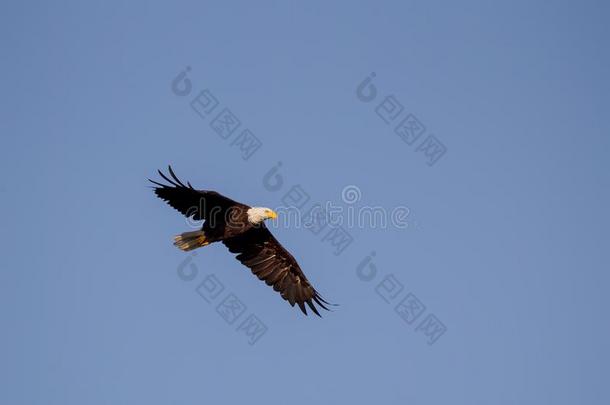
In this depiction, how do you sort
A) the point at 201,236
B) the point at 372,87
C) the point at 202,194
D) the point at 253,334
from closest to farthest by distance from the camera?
the point at 202,194 → the point at 201,236 → the point at 253,334 → the point at 372,87

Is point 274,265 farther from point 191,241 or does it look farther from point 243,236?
point 191,241

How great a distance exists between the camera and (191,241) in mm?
14820

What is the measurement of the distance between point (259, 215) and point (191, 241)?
1.39 m

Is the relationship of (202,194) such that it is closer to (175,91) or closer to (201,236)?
(201,236)

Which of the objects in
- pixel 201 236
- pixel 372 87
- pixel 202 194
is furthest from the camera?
pixel 372 87

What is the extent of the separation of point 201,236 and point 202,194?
1.20 metres

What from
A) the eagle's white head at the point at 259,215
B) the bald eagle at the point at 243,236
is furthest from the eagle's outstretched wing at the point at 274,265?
the eagle's white head at the point at 259,215

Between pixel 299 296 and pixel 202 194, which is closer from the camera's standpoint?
pixel 202 194

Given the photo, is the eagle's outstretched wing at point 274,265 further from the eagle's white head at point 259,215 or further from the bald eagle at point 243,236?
the eagle's white head at point 259,215

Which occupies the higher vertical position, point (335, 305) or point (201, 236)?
point (201, 236)

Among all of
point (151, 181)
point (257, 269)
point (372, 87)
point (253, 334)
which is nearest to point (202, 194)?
point (151, 181)

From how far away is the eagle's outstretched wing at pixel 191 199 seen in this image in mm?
13844

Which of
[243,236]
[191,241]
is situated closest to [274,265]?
[243,236]

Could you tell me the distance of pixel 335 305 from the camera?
1474 cm
